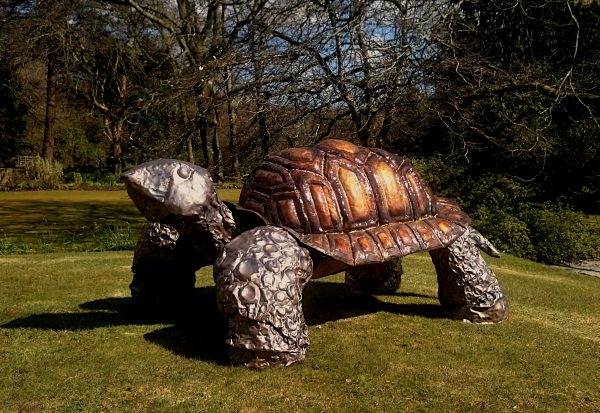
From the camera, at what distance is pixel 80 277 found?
7.11 meters

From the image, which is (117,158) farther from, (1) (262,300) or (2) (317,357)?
(1) (262,300)

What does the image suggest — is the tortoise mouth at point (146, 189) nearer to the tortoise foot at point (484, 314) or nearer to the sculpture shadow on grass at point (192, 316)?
the sculpture shadow on grass at point (192, 316)

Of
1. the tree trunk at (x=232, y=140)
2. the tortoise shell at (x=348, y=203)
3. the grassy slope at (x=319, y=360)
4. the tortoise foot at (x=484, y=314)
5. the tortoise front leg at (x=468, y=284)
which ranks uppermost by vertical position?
the tree trunk at (x=232, y=140)

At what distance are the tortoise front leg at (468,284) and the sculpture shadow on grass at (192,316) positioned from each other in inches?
12.9

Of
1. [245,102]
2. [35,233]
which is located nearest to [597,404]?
[245,102]

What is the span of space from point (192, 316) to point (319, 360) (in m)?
1.55

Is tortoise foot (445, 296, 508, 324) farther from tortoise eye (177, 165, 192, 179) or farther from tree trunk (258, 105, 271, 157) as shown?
tree trunk (258, 105, 271, 157)

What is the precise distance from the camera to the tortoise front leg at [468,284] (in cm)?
496

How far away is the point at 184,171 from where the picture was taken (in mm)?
4172

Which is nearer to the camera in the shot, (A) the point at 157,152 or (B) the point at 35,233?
(A) the point at 157,152

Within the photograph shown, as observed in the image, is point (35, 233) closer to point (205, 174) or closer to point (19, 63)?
point (19, 63)

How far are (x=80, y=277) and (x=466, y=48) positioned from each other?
6.97 m

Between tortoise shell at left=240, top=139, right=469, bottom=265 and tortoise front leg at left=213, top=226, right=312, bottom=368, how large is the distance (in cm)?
27

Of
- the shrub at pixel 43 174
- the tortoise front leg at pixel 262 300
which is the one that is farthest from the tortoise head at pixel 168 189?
the shrub at pixel 43 174
